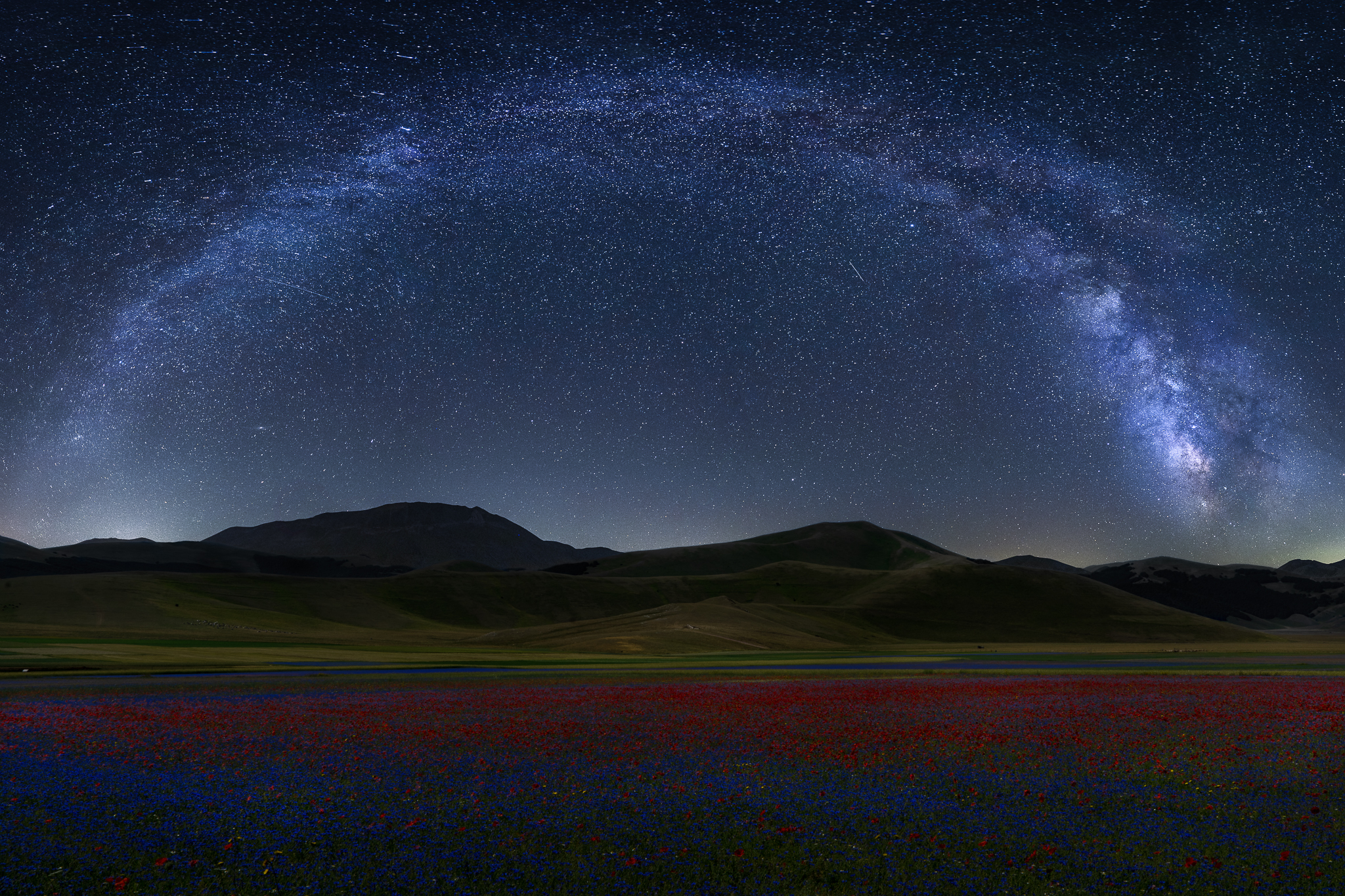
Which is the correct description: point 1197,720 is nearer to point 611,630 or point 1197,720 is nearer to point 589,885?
→ point 589,885

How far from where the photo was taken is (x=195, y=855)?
→ 1393 centimetres

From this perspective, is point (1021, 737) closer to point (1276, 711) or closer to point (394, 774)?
point (1276, 711)

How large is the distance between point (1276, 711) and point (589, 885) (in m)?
32.8

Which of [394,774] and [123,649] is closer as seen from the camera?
[394,774]

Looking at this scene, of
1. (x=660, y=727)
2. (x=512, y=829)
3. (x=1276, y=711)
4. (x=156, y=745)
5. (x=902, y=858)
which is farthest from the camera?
(x=1276, y=711)

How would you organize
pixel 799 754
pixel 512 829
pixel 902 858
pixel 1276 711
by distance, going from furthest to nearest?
1. pixel 1276 711
2. pixel 799 754
3. pixel 512 829
4. pixel 902 858

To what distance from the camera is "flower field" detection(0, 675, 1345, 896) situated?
12750 millimetres

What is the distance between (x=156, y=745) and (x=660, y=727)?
15.1 meters

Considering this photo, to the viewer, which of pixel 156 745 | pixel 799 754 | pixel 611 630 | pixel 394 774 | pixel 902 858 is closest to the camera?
pixel 902 858

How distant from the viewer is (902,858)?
1349 centimetres

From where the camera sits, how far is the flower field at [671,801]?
12750mm

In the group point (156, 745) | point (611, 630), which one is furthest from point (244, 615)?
point (156, 745)

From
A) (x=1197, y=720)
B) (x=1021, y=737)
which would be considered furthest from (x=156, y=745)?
(x=1197, y=720)

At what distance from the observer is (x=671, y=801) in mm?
17797
